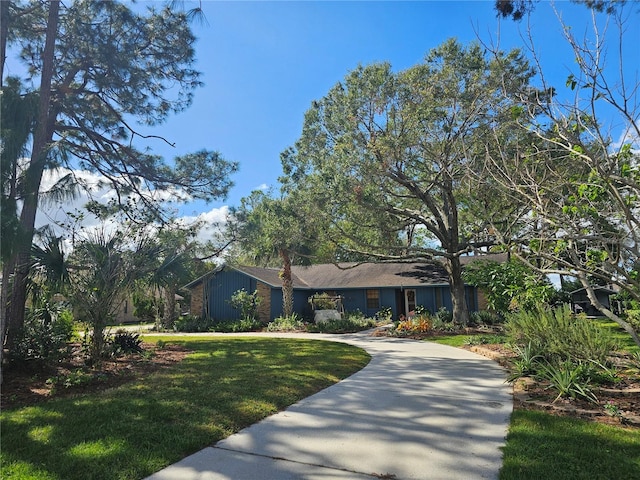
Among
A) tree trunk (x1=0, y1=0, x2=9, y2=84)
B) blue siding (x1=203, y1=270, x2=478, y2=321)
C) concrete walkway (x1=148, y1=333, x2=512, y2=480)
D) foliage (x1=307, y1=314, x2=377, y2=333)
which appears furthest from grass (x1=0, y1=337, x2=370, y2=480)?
blue siding (x1=203, y1=270, x2=478, y2=321)

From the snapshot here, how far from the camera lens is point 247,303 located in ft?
69.4

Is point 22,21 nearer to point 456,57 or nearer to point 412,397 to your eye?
point 412,397

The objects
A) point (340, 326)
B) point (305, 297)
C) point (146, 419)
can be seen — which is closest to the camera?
point (146, 419)

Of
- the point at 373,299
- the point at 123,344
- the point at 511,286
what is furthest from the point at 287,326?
the point at 511,286

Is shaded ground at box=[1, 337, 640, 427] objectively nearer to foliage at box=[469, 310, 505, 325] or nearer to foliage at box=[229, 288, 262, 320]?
foliage at box=[469, 310, 505, 325]

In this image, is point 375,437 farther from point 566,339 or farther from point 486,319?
point 486,319

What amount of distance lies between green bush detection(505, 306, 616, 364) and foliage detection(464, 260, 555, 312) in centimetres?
191

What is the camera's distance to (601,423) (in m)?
4.39

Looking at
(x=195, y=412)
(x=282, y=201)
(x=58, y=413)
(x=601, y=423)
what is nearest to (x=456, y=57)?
(x=282, y=201)

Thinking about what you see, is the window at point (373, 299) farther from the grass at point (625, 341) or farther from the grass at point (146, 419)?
the grass at point (146, 419)

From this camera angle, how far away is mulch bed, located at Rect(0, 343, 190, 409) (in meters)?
5.65

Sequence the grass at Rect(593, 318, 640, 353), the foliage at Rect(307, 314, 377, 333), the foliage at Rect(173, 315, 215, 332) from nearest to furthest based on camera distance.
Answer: the grass at Rect(593, 318, 640, 353) → the foliage at Rect(307, 314, 377, 333) → the foliage at Rect(173, 315, 215, 332)

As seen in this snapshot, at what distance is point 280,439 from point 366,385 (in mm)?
2783

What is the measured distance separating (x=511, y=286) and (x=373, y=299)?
42.0 ft
